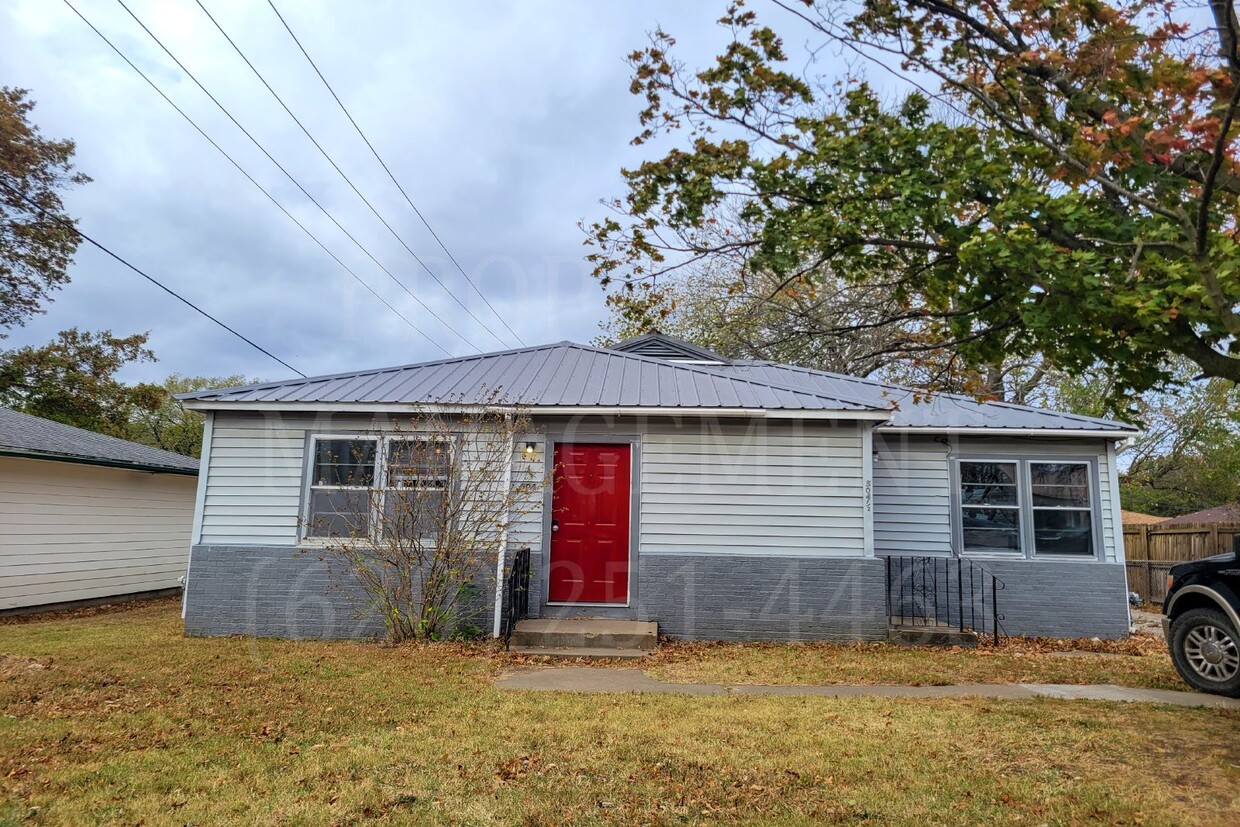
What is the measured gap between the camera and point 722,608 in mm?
9203

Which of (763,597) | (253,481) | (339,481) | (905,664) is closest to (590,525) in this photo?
(763,597)

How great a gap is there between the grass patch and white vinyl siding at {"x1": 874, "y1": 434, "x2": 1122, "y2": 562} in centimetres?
192

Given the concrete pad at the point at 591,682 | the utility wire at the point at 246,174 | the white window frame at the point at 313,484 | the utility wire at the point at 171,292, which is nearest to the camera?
the concrete pad at the point at 591,682

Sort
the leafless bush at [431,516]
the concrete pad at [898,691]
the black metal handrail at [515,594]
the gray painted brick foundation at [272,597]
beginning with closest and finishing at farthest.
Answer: the concrete pad at [898,691], the black metal handrail at [515,594], the leafless bush at [431,516], the gray painted brick foundation at [272,597]

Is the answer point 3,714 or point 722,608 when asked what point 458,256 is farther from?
point 3,714

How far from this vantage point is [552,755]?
471 centimetres

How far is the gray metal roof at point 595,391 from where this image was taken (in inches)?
368

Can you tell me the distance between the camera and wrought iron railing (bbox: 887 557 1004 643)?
1067 centimetres

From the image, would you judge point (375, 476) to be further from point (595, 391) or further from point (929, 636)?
point (929, 636)

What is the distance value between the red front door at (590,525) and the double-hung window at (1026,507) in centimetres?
525

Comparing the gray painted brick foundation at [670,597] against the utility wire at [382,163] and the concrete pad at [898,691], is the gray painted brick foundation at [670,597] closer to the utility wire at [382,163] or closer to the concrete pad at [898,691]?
the concrete pad at [898,691]

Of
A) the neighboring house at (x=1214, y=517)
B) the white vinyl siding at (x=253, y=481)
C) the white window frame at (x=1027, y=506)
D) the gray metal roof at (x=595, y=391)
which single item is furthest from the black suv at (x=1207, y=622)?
the neighboring house at (x=1214, y=517)

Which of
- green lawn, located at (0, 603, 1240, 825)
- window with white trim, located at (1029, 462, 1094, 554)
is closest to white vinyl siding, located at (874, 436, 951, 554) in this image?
window with white trim, located at (1029, 462, 1094, 554)

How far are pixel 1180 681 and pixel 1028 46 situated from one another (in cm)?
607
